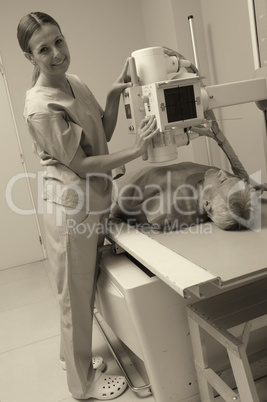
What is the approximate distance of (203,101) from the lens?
140 cm

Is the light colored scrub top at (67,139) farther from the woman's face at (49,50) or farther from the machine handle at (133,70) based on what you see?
the machine handle at (133,70)

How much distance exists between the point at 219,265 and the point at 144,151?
51 centimetres

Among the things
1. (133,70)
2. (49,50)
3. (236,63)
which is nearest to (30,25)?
(49,50)

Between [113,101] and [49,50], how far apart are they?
0.38 m

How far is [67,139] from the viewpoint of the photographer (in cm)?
136

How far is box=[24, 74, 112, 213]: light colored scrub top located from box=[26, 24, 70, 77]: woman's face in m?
0.09

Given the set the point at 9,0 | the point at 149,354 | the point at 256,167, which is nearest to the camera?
the point at 149,354

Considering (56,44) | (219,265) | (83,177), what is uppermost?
(56,44)

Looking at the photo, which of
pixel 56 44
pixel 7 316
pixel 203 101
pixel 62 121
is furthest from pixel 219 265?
pixel 7 316

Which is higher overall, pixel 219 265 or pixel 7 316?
pixel 219 265

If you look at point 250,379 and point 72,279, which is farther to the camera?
point 72,279

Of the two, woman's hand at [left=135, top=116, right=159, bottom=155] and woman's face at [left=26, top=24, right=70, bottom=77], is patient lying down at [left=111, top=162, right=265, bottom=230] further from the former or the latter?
woman's face at [left=26, top=24, right=70, bottom=77]

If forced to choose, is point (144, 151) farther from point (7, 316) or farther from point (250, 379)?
point (7, 316)

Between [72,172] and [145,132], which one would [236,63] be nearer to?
[145,132]
